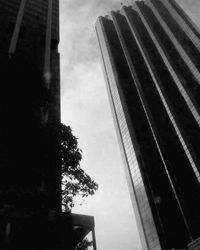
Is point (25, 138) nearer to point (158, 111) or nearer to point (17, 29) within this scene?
point (17, 29)

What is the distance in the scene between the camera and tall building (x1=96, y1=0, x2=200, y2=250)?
2858 centimetres

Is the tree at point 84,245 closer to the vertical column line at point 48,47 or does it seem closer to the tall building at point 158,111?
the vertical column line at point 48,47

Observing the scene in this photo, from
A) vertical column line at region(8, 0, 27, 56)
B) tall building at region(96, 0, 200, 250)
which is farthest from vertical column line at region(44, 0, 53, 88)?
tall building at region(96, 0, 200, 250)

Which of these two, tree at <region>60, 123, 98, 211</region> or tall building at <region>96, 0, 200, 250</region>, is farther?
tall building at <region>96, 0, 200, 250</region>

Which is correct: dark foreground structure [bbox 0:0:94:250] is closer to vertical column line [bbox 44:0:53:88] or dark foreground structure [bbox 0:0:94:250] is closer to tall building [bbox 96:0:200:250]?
vertical column line [bbox 44:0:53:88]

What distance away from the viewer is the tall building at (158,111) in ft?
93.8

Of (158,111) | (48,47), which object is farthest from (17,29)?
(158,111)

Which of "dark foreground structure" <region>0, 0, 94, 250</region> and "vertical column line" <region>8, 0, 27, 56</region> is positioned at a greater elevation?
"vertical column line" <region>8, 0, 27, 56</region>

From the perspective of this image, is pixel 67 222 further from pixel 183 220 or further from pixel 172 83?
pixel 172 83

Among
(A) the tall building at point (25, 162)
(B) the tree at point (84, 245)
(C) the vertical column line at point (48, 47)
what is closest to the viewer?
(A) the tall building at point (25, 162)

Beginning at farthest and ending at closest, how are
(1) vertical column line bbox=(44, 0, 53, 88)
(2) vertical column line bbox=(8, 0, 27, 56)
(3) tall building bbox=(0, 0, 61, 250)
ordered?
1. (1) vertical column line bbox=(44, 0, 53, 88)
2. (2) vertical column line bbox=(8, 0, 27, 56)
3. (3) tall building bbox=(0, 0, 61, 250)

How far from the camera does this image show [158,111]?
40.9 meters

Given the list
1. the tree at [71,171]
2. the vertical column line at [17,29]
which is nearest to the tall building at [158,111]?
the tree at [71,171]

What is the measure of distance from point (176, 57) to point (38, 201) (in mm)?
39495
